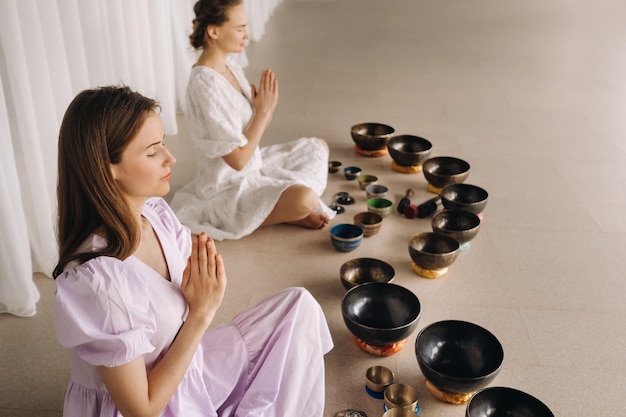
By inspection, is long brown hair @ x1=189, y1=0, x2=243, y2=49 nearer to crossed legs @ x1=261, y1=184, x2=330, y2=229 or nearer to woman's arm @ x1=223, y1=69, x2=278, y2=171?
woman's arm @ x1=223, y1=69, x2=278, y2=171

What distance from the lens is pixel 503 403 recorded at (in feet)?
5.64

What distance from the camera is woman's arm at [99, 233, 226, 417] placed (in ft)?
4.07

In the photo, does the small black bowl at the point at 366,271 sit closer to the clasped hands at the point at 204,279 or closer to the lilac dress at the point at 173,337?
the lilac dress at the point at 173,337

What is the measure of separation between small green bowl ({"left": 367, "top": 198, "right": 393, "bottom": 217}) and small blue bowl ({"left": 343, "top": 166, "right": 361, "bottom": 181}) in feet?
1.11

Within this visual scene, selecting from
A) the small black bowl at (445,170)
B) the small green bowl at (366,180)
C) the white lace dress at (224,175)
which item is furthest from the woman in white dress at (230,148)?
the small black bowl at (445,170)

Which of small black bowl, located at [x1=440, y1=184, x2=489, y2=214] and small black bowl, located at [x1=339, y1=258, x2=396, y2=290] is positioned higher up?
small black bowl, located at [x1=440, y1=184, x2=489, y2=214]

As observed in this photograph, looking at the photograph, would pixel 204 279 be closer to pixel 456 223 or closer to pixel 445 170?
pixel 456 223

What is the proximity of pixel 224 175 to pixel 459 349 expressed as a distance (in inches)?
51.6

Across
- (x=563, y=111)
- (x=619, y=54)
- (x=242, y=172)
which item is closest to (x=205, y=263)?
(x=242, y=172)

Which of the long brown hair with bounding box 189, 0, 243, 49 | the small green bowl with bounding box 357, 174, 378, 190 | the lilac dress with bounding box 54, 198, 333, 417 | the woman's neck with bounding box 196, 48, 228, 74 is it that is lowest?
the small green bowl with bounding box 357, 174, 378, 190

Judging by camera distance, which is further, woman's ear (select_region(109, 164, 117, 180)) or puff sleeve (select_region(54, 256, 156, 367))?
woman's ear (select_region(109, 164, 117, 180))

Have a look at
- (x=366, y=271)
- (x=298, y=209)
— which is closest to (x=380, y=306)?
(x=366, y=271)

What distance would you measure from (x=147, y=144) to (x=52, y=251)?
4.19 feet

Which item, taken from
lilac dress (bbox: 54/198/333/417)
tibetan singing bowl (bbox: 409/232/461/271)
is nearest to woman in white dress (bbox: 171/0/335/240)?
tibetan singing bowl (bbox: 409/232/461/271)
